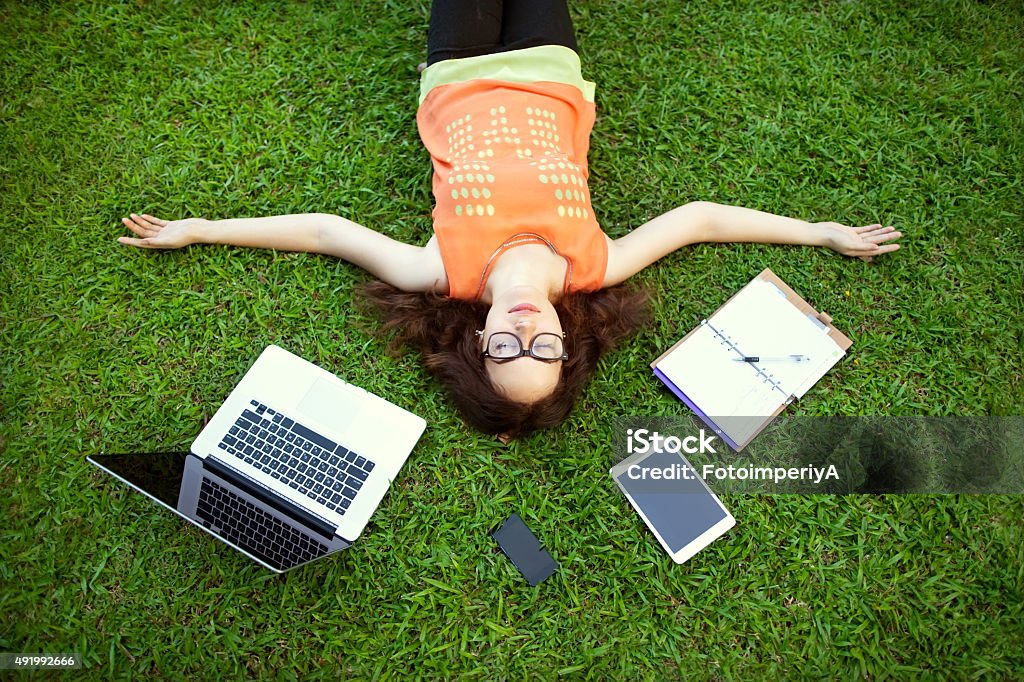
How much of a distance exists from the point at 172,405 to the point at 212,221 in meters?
0.79

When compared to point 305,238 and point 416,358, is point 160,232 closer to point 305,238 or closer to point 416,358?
point 305,238

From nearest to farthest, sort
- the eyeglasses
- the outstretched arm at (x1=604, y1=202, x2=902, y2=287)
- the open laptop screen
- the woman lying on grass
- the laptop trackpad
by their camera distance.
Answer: the eyeglasses → the woman lying on grass → the open laptop screen → the laptop trackpad → the outstretched arm at (x1=604, y1=202, x2=902, y2=287)

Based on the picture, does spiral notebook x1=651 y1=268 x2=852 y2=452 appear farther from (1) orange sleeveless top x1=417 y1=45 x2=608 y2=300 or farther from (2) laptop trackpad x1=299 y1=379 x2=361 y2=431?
(2) laptop trackpad x1=299 y1=379 x2=361 y2=431

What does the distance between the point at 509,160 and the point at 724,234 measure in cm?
101

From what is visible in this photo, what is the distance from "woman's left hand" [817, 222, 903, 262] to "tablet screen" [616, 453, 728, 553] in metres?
1.19

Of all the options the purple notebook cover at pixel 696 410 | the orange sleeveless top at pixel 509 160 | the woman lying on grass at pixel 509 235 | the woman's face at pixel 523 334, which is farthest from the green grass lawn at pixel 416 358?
the woman's face at pixel 523 334

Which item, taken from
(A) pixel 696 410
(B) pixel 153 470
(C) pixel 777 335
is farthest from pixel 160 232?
(C) pixel 777 335

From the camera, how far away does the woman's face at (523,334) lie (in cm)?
197

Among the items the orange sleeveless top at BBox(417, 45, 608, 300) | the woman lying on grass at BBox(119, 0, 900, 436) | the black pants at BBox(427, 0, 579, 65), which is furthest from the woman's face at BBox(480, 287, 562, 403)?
the black pants at BBox(427, 0, 579, 65)

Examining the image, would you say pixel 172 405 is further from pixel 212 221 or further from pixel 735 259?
pixel 735 259

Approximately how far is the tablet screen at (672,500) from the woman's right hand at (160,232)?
2.04m

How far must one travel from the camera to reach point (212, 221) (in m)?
2.56

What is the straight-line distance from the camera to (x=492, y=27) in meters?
2.50

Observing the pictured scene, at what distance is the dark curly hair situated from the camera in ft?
6.97
